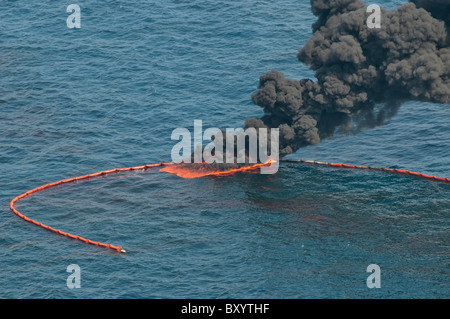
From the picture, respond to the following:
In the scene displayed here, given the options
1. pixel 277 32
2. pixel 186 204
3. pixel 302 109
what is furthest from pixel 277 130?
pixel 277 32

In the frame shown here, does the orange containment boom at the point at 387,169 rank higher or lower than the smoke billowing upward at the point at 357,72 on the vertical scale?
lower

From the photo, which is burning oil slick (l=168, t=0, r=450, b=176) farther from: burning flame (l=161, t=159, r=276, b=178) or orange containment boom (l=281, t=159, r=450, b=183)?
orange containment boom (l=281, t=159, r=450, b=183)

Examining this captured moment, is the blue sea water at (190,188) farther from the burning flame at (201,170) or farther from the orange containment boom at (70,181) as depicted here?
the burning flame at (201,170)

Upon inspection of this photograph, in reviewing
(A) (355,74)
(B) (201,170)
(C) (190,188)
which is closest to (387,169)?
(A) (355,74)

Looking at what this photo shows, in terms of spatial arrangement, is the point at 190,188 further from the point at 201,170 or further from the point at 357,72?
the point at 357,72

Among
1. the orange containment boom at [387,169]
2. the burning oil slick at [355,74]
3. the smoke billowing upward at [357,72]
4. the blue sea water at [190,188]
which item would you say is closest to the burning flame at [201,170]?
the burning oil slick at [355,74]

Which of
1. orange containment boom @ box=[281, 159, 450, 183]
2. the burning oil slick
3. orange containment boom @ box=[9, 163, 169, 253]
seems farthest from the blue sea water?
the burning oil slick

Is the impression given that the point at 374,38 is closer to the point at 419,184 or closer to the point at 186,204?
the point at 419,184

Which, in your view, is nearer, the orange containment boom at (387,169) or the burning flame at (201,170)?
the orange containment boom at (387,169)
